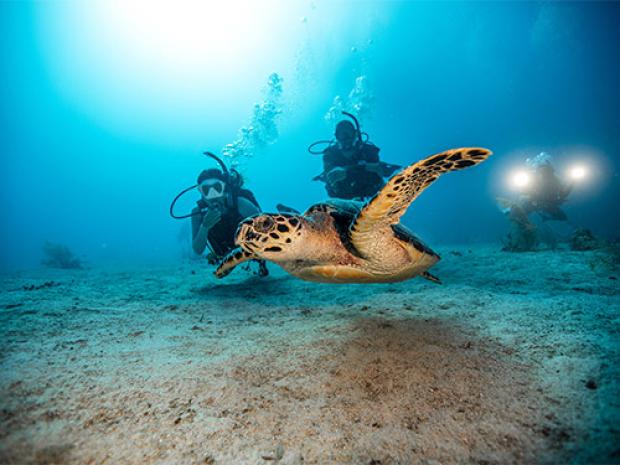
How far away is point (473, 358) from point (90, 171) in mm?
168581

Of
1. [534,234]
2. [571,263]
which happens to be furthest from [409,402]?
[534,234]

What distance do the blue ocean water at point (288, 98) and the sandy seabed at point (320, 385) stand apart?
1805 centimetres

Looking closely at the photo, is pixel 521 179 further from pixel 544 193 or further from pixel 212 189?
pixel 212 189

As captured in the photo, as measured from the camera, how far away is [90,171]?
4993 inches

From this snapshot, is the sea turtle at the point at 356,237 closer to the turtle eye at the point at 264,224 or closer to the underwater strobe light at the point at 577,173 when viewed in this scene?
the turtle eye at the point at 264,224

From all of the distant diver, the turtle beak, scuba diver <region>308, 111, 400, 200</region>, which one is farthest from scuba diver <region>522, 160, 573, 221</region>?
the turtle beak

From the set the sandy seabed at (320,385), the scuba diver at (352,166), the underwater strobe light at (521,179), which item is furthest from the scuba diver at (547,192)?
the sandy seabed at (320,385)

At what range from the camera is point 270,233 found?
2.54m

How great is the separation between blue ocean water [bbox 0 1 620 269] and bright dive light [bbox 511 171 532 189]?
601 inches

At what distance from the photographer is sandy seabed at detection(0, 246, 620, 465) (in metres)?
1.16

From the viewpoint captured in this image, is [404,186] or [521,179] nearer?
[404,186]

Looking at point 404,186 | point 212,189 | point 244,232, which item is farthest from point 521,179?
point 244,232

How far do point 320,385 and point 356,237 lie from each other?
4.50 feet

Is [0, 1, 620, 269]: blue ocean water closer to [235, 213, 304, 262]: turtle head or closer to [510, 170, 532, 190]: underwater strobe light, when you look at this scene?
[510, 170, 532, 190]: underwater strobe light
